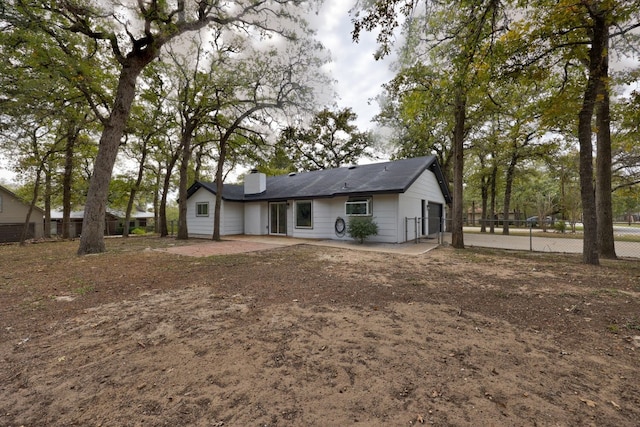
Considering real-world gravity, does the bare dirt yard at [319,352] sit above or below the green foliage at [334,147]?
below

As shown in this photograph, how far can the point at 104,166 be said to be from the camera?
8.53 meters

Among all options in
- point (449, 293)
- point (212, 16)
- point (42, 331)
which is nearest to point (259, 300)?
point (42, 331)

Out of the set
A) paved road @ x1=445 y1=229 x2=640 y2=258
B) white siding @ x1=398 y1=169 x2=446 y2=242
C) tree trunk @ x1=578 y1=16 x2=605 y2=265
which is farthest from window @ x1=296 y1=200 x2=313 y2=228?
tree trunk @ x1=578 y1=16 x2=605 y2=265

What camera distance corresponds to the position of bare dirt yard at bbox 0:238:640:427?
1.80m

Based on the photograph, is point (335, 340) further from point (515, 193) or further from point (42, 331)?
point (515, 193)

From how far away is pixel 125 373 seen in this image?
Answer: 2.21 metres

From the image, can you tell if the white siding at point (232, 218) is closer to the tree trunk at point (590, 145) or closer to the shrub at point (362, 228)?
the shrub at point (362, 228)

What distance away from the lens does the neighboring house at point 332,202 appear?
1146 cm

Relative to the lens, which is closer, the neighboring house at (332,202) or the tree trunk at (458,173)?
the tree trunk at (458,173)

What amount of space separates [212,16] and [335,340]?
39.7ft

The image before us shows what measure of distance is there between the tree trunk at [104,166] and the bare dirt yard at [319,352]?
377 centimetres

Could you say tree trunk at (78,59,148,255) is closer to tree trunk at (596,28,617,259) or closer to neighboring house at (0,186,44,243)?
tree trunk at (596,28,617,259)

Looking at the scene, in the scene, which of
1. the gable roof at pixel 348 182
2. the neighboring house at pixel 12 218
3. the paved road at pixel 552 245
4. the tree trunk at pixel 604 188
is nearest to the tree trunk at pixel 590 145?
the tree trunk at pixel 604 188

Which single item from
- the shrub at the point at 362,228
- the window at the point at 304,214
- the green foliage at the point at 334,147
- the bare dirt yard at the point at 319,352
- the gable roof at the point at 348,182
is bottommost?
the bare dirt yard at the point at 319,352
